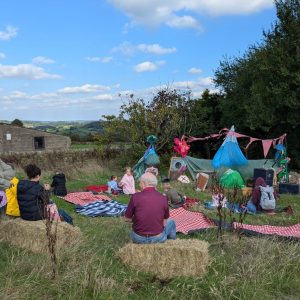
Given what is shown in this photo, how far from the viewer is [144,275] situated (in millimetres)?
4992

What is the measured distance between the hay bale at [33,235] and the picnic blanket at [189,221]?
6.97ft

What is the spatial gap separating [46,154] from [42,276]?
16.7 meters

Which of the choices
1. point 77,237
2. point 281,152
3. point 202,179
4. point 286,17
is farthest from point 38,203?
point 286,17

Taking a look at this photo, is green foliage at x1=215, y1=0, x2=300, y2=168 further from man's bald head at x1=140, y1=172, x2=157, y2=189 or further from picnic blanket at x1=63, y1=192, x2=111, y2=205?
man's bald head at x1=140, y1=172, x2=157, y2=189

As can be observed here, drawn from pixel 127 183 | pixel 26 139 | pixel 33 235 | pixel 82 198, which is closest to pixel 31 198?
pixel 33 235

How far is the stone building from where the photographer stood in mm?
47281

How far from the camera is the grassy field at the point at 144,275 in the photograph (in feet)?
14.2

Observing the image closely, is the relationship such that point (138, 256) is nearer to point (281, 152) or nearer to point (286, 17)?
point (281, 152)

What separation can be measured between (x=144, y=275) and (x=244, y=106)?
16798 mm

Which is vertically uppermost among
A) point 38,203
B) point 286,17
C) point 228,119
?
point 286,17

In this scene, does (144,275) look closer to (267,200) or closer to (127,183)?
(267,200)

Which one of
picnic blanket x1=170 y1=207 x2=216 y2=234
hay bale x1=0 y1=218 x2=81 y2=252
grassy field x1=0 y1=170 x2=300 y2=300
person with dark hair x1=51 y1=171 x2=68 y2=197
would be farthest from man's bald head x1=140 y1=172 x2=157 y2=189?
person with dark hair x1=51 y1=171 x2=68 y2=197

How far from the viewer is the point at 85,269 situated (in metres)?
4.54

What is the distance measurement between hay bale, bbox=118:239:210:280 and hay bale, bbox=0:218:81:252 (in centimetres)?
103
